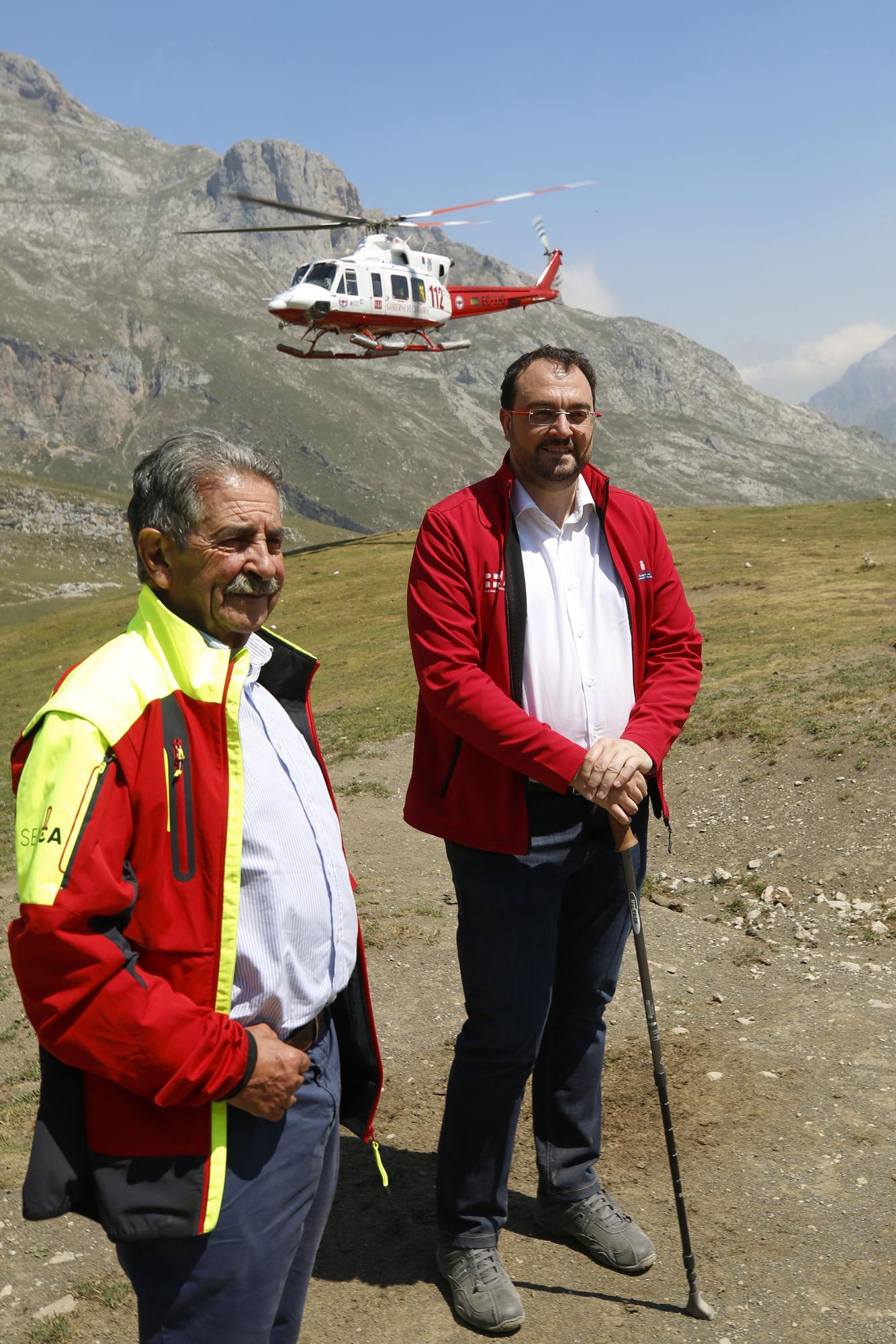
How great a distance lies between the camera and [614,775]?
4.07 m

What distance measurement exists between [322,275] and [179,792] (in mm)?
44697

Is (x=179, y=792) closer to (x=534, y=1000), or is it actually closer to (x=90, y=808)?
(x=90, y=808)

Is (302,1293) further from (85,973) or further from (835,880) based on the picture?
(835,880)

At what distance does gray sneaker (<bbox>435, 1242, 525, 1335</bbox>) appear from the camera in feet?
14.1

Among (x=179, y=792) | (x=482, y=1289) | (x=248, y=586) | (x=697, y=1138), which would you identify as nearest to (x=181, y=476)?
(x=248, y=586)

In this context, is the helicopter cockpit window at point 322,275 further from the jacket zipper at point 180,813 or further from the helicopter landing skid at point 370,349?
the jacket zipper at point 180,813

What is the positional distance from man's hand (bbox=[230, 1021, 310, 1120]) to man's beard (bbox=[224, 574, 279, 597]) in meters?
1.14

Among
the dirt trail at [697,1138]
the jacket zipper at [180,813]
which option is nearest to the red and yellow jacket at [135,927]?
the jacket zipper at [180,813]

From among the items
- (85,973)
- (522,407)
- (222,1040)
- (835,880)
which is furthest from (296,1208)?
(835,880)

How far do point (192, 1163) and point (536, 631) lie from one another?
7.92ft

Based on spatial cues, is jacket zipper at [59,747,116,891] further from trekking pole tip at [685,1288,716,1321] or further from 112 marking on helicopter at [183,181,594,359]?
112 marking on helicopter at [183,181,594,359]

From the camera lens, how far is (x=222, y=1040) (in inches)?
99.5

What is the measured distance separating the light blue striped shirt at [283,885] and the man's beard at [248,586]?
160 millimetres

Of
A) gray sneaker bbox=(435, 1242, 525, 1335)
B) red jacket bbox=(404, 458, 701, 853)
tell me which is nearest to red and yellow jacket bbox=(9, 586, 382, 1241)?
red jacket bbox=(404, 458, 701, 853)
